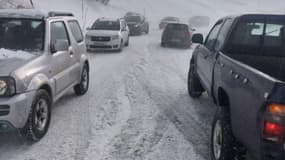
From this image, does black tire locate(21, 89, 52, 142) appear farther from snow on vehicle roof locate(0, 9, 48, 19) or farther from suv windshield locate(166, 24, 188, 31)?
suv windshield locate(166, 24, 188, 31)

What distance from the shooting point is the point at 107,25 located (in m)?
16.6

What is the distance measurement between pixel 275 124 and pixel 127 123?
11.3 feet

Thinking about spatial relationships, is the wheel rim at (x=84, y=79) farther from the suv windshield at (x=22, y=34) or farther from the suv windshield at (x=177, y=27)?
the suv windshield at (x=177, y=27)

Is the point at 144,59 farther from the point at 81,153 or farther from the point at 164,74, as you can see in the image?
the point at 81,153

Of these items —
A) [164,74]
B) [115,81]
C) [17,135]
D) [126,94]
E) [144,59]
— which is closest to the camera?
[17,135]

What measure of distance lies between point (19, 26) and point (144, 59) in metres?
8.29

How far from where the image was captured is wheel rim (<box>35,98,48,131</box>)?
4711 mm

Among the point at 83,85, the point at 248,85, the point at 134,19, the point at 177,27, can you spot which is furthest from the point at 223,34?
the point at 134,19

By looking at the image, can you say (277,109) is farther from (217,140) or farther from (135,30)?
(135,30)

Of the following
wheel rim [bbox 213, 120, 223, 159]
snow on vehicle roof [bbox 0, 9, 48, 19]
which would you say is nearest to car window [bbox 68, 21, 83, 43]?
snow on vehicle roof [bbox 0, 9, 48, 19]

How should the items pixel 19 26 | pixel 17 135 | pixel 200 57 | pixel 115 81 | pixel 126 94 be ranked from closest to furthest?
pixel 17 135 < pixel 19 26 < pixel 200 57 < pixel 126 94 < pixel 115 81

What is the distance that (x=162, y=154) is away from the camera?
179 inches

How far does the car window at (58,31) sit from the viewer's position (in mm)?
5598

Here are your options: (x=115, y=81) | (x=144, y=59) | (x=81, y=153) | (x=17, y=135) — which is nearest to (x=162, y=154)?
(x=81, y=153)
